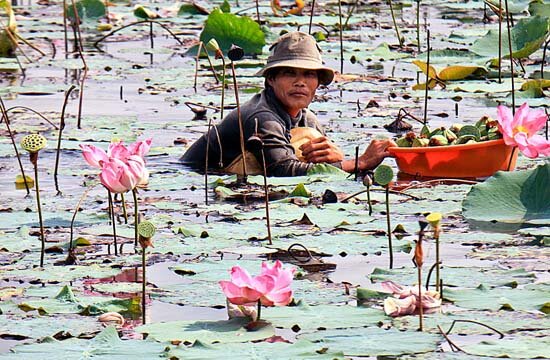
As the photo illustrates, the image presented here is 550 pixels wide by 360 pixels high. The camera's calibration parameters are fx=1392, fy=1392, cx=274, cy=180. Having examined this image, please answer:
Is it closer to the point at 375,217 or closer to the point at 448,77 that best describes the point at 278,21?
the point at 448,77

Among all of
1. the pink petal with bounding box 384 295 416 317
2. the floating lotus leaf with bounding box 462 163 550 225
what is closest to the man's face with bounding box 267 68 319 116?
the floating lotus leaf with bounding box 462 163 550 225

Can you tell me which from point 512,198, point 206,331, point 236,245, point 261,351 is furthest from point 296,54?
point 261,351

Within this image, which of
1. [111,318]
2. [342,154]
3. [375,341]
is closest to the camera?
[375,341]

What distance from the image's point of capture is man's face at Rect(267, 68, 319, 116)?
279 inches

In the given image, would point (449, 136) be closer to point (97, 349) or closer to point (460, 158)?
point (460, 158)

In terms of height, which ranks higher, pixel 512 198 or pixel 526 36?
pixel 526 36

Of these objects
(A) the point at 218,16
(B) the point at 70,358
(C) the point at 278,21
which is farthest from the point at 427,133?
(C) the point at 278,21

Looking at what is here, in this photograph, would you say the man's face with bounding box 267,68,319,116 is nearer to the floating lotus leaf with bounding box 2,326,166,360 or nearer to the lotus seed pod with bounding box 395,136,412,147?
the lotus seed pod with bounding box 395,136,412,147

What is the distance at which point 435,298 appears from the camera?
13.4 ft

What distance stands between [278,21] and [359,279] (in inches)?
378

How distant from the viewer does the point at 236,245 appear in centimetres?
515

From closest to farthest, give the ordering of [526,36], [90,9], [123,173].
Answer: [123,173] → [526,36] → [90,9]

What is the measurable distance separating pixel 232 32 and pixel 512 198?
602 centimetres

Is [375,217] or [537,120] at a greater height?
[537,120]
